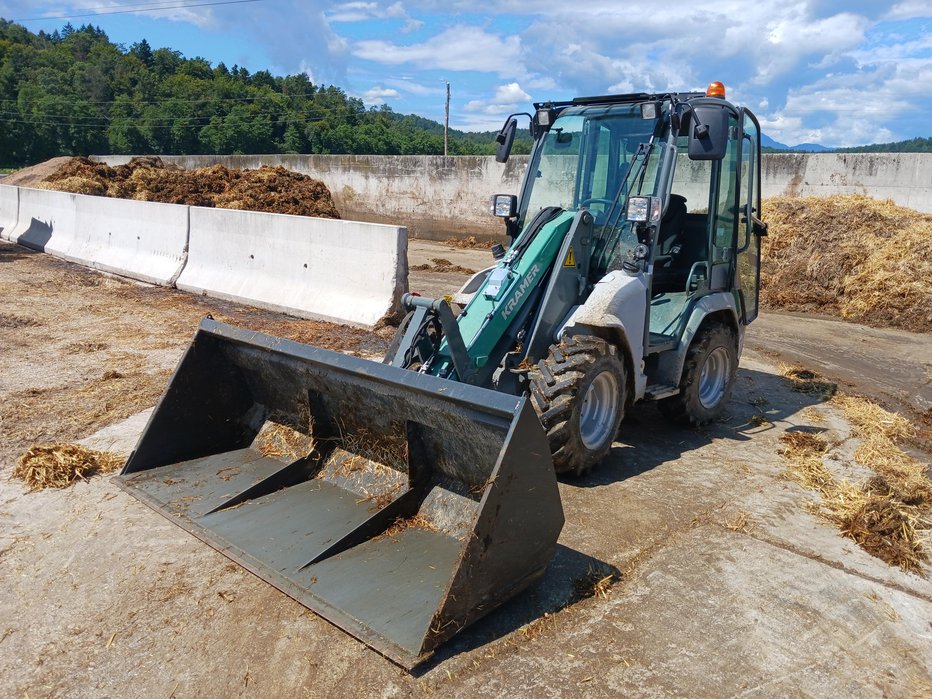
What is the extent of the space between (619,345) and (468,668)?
276 centimetres

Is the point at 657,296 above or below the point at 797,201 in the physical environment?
below

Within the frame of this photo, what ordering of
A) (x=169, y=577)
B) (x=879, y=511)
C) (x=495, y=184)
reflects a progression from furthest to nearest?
(x=495, y=184) → (x=879, y=511) → (x=169, y=577)

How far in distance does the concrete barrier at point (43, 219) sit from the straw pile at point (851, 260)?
1343 cm

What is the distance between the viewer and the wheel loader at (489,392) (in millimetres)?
3520

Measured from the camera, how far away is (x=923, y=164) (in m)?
13.8

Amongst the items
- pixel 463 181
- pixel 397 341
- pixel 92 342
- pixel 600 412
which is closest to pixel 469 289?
pixel 397 341

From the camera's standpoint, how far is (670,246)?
6.53 meters

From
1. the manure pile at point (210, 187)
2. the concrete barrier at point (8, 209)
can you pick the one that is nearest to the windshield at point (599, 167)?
the manure pile at point (210, 187)

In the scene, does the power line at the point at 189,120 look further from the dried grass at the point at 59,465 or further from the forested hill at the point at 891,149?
the dried grass at the point at 59,465

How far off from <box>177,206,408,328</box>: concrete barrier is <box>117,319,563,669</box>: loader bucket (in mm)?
3946

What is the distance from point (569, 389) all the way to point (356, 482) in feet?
4.79

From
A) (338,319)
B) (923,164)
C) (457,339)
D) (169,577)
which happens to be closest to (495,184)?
(923,164)

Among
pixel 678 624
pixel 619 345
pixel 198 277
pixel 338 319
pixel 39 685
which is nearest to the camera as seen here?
pixel 39 685

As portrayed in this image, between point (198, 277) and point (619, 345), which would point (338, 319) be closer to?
point (198, 277)
